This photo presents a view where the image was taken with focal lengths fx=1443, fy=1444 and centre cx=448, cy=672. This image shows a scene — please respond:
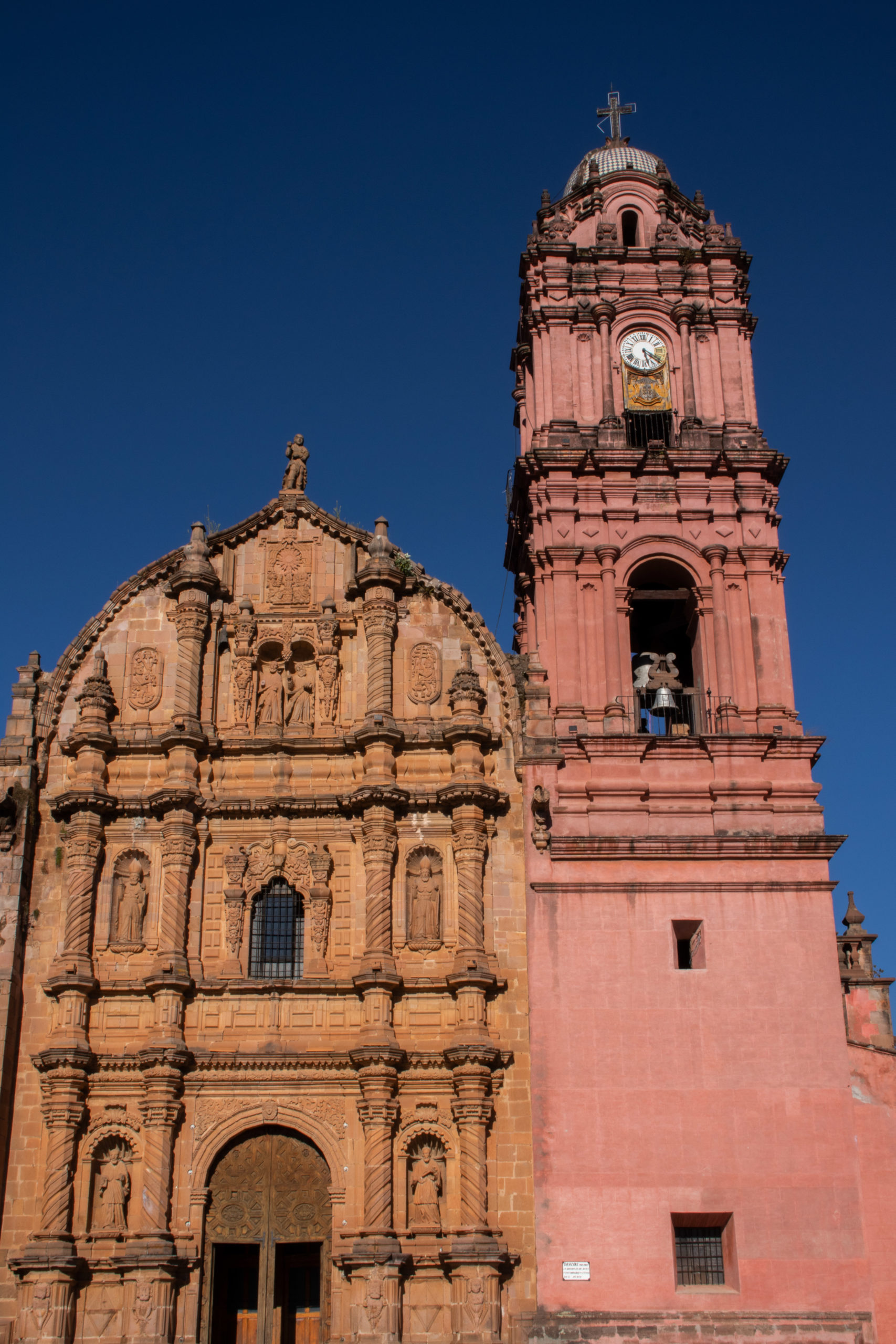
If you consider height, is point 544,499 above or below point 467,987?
above

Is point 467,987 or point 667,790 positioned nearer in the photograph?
point 467,987

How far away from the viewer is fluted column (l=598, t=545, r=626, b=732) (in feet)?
87.4

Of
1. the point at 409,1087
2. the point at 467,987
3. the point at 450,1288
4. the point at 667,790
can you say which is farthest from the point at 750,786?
the point at 450,1288

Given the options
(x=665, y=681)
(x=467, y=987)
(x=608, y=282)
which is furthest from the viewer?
(x=608, y=282)

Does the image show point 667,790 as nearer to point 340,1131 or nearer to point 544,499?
point 544,499

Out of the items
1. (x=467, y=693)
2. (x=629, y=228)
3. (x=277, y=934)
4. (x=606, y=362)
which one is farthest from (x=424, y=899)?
(x=629, y=228)

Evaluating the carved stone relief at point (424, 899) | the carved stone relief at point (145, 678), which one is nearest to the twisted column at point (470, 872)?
the carved stone relief at point (424, 899)

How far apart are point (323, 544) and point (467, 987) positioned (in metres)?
9.37

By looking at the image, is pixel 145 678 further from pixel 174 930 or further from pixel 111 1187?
pixel 111 1187

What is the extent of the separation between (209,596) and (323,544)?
2498 mm

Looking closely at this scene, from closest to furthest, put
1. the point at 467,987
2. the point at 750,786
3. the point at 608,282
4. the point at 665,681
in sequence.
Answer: the point at 467,987 → the point at 750,786 → the point at 665,681 → the point at 608,282

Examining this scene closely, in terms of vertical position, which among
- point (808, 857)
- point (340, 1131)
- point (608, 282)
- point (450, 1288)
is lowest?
point (450, 1288)

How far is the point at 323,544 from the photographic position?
2862cm

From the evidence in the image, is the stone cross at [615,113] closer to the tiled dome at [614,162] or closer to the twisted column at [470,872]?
the tiled dome at [614,162]
